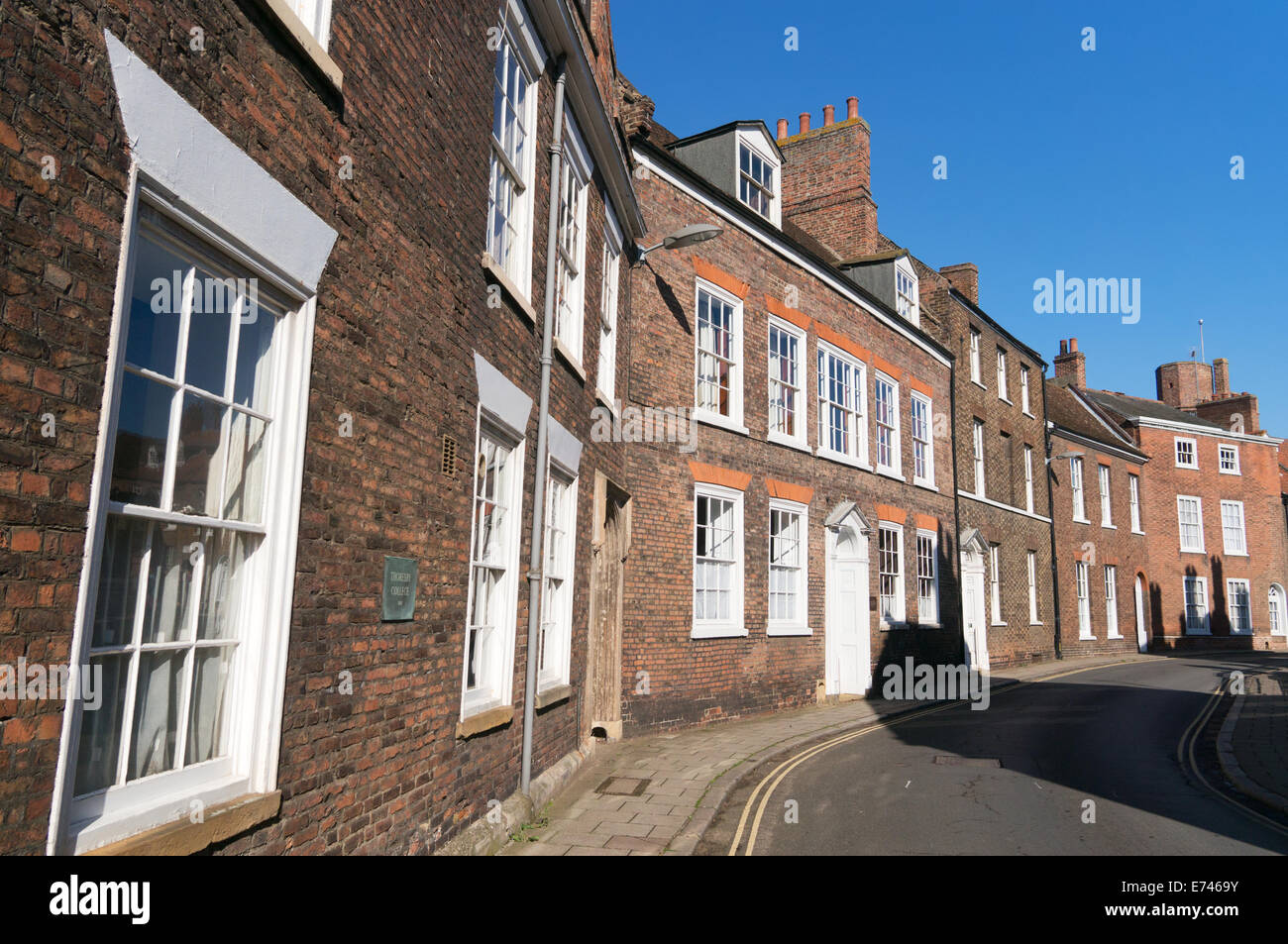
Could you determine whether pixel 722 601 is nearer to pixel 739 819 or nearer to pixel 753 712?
pixel 753 712

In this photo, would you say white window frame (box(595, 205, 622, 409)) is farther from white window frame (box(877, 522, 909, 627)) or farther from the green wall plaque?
white window frame (box(877, 522, 909, 627))

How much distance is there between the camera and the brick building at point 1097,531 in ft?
93.0

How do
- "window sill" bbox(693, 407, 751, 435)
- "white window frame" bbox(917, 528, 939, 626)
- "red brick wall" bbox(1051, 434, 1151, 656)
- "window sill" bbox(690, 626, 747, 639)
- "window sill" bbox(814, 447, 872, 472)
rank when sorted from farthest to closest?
"red brick wall" bbox(1051, 434, 1151, 656) < "white window frame" bbox(917, 528, 939, 626) < "window sill" bbox(814, 447, 872, 472) < "window sill" bbox(693, 407, 751, 435) < "window sill" bbox(690, 626, 747, 639)

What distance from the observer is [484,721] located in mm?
6070

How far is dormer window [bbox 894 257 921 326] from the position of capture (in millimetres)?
20083

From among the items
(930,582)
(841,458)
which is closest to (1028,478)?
(930,582)

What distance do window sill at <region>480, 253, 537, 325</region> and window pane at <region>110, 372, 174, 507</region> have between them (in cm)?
326

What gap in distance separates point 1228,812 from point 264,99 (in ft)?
30.3

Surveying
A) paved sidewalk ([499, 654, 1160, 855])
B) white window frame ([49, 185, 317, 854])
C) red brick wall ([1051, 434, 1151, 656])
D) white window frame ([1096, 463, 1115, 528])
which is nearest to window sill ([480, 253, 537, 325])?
white window frame ([49, 185, 317, 854])

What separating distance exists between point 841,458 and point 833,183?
804 cm

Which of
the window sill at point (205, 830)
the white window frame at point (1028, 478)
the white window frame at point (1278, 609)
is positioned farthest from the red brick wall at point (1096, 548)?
the window sill at point (205, 830)

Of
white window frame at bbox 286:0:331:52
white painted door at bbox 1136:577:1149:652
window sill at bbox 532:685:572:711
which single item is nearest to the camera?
white window frame at bbox 286:0:331:52

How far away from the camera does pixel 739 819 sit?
7531 mm
